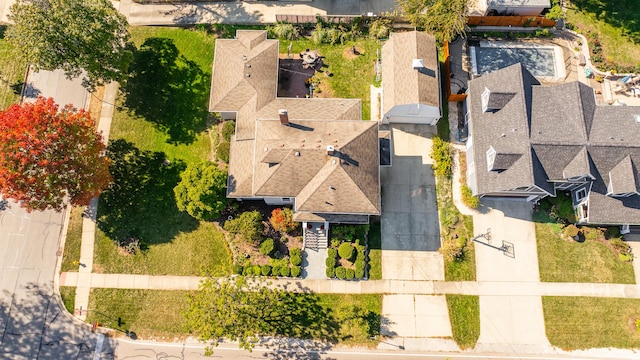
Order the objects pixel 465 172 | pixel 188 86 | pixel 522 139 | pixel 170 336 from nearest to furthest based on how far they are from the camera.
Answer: pixel 522 139, pixel 170 336, pixel 465 172, pixel 188 86

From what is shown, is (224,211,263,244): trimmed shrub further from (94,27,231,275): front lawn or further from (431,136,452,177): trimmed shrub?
(431,136,452,177): trimmed shrub

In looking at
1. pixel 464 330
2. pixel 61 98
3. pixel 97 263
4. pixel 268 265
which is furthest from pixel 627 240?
pixel 61 98

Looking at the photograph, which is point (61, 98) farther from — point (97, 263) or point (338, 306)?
point (338, 306)

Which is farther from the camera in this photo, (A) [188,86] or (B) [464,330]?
(A) [188,86]

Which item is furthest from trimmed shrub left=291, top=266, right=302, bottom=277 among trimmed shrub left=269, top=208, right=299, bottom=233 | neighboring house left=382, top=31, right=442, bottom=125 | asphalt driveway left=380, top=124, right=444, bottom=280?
neighboring house left=382, top=31, right=442, bottom=125

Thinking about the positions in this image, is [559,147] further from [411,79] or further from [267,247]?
[267,247]

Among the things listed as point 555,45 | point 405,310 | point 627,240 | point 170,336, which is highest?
point 555,45
